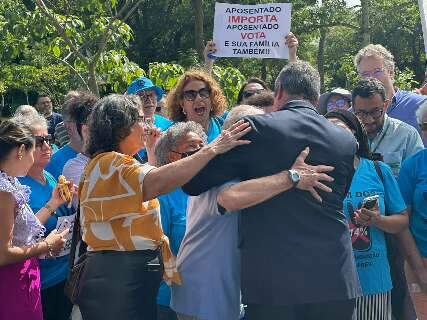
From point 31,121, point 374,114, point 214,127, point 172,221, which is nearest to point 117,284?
point 172,221

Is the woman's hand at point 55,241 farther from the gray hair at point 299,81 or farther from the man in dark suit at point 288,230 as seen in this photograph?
the gray hair at point 299,81

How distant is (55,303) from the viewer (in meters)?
4.16

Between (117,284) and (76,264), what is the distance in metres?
0.31

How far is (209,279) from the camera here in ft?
9.73

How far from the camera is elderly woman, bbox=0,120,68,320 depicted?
333cm

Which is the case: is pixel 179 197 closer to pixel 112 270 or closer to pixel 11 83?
pixel 112 270

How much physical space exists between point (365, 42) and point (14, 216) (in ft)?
52.5

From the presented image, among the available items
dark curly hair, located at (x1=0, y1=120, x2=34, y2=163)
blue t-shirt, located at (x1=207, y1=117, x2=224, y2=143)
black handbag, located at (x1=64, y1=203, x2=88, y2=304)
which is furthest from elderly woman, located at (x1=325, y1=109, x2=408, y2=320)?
dark curly hair, located at (x1=0, y1=120, x2=34, y2=163)

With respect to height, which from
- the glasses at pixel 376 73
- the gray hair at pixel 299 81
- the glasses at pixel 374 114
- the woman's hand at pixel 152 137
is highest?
the gray hair at pixel 299 81

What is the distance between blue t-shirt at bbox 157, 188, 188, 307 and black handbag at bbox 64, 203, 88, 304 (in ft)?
1.46

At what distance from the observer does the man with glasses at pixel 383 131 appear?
4.35m

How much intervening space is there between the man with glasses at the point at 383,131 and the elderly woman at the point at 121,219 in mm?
1817

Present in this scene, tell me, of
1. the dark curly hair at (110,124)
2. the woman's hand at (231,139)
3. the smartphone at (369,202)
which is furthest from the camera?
the smartphone at (369,202)

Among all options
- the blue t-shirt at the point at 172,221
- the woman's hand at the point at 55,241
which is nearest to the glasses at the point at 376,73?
the blue t-shirt at the point at 172,221
